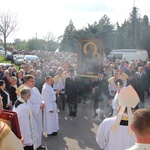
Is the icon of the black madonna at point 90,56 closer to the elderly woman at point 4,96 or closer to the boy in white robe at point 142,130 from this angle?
the elderly woman at point 4,96

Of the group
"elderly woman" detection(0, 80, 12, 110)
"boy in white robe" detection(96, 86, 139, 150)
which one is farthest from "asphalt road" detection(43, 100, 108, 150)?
"boy in white robe" detection(96, 86, 139, 150)

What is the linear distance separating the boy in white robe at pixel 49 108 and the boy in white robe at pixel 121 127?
158 inches

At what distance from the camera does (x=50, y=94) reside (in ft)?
28.3

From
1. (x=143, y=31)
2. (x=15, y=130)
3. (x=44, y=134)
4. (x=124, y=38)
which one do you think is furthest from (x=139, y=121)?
(x=124, y=38)

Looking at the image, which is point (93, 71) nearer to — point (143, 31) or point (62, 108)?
point (62, 108)

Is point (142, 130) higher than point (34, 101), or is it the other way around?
point (142, 130)

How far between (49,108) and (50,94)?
0.43 metres

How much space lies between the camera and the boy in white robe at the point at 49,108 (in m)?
8.55

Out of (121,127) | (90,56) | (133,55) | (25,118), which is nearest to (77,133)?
(25,118)

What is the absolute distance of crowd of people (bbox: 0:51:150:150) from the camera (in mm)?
6080

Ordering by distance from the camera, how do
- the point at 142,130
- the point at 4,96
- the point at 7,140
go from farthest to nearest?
the point at 4,96 < the point at 7,140 < the point at 142,130

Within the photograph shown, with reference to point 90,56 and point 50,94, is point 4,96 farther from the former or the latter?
point 90,56

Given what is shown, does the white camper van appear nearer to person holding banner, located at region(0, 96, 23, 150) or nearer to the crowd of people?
the crowd of people

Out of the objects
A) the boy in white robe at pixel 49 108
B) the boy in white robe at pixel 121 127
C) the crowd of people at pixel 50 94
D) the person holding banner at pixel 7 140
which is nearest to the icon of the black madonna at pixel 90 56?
the crowd of people at pixel 50 94
